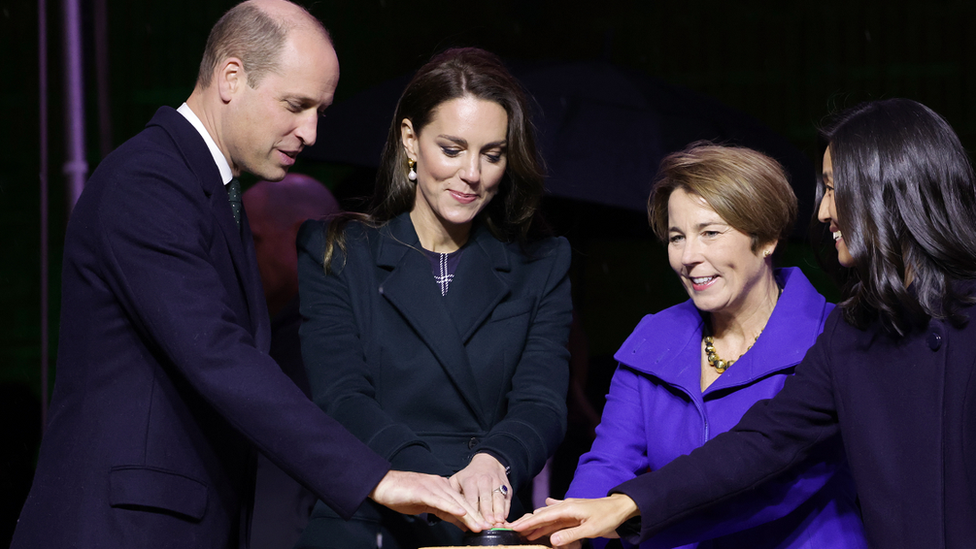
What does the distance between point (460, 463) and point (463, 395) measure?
0.16m

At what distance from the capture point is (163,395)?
6.02 ft

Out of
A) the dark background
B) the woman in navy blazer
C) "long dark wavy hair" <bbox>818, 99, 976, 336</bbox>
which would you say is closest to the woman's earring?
the woman in navy blazer

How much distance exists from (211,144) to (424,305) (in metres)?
0.61

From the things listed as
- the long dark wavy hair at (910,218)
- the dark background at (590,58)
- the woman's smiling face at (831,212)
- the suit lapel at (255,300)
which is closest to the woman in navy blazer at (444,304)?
Answer: the suit lapel at (255,300)

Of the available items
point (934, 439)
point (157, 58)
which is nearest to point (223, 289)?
point (934, 439)

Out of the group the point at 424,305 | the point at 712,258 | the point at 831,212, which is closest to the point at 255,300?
the point at 424,305

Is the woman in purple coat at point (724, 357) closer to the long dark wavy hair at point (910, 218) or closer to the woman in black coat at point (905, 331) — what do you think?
the woman in black coat at point (905, 331)

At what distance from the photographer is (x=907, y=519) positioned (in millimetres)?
1802

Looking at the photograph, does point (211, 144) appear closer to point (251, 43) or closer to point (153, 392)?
point (251, 43)

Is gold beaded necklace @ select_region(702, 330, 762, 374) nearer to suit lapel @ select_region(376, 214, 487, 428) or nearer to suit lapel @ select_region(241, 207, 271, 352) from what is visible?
suit lapel @ select_region(376, 214, 487, 428)

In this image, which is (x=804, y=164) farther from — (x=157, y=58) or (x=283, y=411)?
(x=157, y=58)

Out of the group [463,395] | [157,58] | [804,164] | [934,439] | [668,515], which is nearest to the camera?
[934,439]

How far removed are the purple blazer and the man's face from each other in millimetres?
958

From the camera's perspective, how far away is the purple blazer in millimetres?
2176
